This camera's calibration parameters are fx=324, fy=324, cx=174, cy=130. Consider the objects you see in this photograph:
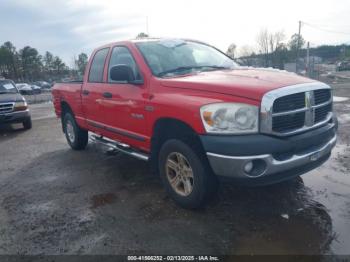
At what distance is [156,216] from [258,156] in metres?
1.40

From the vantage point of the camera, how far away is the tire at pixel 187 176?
340 centimetres

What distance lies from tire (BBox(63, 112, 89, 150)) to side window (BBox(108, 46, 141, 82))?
2177mm

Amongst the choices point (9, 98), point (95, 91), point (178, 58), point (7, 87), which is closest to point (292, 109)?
point (178, 58)

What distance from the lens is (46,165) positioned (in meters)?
6.10

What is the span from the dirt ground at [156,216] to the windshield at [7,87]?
237 inches

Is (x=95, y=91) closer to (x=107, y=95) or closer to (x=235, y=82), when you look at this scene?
(x=107, y=95)

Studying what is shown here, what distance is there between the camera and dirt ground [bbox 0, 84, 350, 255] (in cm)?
305

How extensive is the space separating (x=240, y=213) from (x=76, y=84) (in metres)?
4.06

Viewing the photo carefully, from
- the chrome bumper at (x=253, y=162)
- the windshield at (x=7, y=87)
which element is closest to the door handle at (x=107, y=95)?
the chrome bumper at (x=253, y=162)

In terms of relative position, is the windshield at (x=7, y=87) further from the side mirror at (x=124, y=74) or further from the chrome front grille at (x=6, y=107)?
the side mirror at (x=124, y=74)

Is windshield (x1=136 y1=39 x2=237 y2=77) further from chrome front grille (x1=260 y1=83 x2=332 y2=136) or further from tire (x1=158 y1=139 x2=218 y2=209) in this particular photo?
chrome front grille (x1=260 y1=83 x2=332 y2=136)

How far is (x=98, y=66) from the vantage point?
548cm

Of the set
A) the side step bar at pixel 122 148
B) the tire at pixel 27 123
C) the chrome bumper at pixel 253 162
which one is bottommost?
the tire at pixel 27 123

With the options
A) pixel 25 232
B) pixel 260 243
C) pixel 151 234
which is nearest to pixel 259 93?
pixel 260 243
